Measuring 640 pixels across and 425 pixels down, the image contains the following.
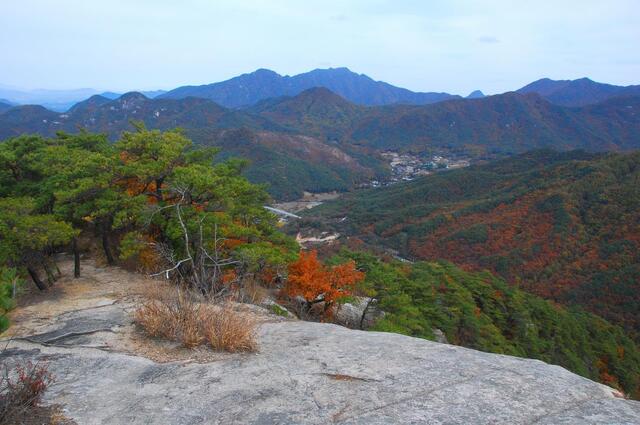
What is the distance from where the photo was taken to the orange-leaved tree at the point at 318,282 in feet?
47.5

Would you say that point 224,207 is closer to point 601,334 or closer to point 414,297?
point 414,297

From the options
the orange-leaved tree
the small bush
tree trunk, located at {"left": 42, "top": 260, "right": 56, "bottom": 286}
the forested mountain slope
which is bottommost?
the forested mountain slope

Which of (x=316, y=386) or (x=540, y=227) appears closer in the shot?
(x=316, y=386)

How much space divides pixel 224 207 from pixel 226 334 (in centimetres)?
881

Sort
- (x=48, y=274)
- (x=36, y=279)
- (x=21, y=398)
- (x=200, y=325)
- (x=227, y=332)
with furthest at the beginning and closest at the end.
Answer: (x=48, y=274) < (x=36, y=279) < (x=200, y=325) < (x=227, y=332) < (x=21, y=398)

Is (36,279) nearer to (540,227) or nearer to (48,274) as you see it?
(48,274)

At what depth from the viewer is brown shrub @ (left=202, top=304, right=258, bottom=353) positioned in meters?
6.74

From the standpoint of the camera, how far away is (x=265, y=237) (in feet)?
58.2

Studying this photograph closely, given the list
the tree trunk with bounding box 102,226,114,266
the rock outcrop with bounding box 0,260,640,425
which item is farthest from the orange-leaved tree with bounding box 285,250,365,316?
the rock outcrop with bounding box 0,260,640,425

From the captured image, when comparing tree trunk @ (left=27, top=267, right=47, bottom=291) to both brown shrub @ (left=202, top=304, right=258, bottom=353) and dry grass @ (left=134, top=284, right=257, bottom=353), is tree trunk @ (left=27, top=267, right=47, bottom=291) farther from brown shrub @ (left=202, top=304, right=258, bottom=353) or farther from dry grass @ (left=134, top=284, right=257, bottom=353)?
brown shrub @ (left=202, top=304, right=258, bottom=353)

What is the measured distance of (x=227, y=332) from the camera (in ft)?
22.2

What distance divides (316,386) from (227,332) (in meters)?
1.84

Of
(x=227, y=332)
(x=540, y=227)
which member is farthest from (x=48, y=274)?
(x=540, y=227)

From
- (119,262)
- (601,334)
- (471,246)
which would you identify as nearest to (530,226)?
(471,246)
